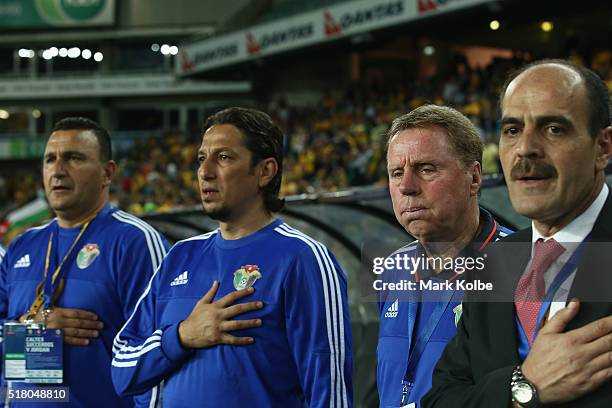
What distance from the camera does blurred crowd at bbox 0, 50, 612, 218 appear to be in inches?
511

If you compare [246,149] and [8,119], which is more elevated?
[8,119]

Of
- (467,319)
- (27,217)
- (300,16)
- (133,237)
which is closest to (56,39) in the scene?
(300,16)

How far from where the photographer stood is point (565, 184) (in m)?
1.59

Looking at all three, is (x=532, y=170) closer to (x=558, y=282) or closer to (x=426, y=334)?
(x=558, y=282)

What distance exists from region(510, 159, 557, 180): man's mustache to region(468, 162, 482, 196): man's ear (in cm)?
69

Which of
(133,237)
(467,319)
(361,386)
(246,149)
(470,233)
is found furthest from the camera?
(361,386)

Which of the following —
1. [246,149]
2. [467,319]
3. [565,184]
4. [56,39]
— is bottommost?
[467,319]

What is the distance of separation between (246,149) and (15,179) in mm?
29126

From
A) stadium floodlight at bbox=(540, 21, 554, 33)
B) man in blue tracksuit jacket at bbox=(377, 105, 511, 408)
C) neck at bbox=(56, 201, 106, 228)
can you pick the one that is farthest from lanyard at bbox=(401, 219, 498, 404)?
stadium floodlight at bbox=(540, 21, 554, 33)

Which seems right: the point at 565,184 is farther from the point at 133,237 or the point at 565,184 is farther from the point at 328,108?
the point at 328,108

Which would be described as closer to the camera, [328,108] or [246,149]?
[246,149]

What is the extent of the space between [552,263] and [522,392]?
25 centimetres

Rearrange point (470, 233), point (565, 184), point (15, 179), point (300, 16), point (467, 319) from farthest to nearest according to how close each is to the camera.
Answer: point (15, 179) < point (300, 16) < point (470, 233) < point (467, 319) < point (565, 184)

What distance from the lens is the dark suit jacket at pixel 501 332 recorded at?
1.52 metres
